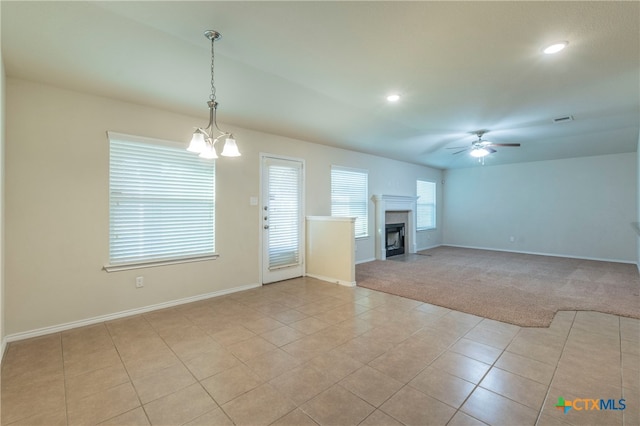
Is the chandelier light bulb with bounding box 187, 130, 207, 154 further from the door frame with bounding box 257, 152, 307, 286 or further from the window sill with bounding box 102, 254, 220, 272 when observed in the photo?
the door frame with bounding box 257, 152, 307, 286

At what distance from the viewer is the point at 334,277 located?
4652mm

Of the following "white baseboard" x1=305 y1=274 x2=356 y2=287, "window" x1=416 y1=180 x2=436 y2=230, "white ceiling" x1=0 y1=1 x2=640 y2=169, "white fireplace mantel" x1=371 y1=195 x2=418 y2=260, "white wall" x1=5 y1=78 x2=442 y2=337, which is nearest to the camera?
"white ceiling" x1=0 y1=1 x2=640 y2=169

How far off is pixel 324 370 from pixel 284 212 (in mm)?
2953

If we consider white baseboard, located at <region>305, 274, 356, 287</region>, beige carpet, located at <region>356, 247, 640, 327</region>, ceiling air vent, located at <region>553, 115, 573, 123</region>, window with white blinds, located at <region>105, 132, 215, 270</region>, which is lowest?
beige carpet, located at <region>356, 247, 640, 327</region>

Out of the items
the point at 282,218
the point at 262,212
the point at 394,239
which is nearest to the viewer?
the point at 262,212

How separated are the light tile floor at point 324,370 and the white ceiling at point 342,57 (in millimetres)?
2432

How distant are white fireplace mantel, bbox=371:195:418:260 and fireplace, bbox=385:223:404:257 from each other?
0.71 ft

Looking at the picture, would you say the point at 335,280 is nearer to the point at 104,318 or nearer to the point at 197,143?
the point at 104,318

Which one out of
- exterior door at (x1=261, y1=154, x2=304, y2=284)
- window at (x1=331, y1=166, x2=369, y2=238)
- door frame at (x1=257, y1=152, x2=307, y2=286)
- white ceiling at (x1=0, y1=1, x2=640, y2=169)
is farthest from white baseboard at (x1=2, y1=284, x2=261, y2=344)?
window at (x1=331, y1=166, x2=369, y2=238)

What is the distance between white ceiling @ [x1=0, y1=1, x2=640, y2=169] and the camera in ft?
6.15

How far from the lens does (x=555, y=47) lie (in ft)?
7.39

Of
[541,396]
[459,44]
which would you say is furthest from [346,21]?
[541,396]

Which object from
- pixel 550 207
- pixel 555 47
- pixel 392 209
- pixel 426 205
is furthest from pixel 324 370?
pixel 550 207

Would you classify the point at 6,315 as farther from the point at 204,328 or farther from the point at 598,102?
the point at 598,102
